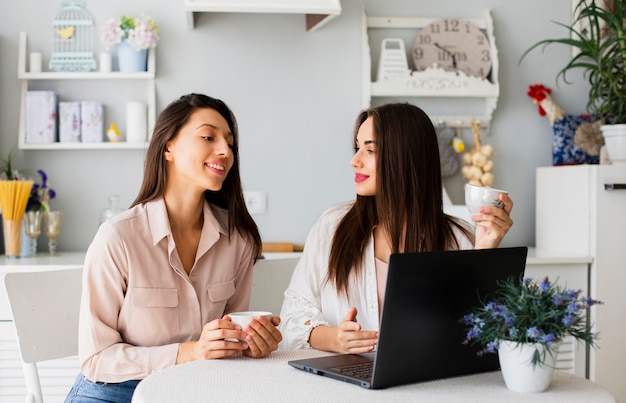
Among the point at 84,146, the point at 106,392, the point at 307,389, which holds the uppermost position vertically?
the point at 84,146

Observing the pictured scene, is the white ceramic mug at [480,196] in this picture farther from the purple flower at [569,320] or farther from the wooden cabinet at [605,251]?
the wooden cabinet at [605,251]

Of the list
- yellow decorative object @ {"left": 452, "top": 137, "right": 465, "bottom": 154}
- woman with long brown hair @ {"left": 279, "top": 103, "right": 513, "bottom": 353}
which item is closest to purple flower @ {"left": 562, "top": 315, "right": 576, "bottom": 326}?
woman with long brown hair @ {"left": 279, "top": 103, "right": 513, "bottom": 353}

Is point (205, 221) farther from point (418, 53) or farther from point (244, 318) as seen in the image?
point (418, 53)

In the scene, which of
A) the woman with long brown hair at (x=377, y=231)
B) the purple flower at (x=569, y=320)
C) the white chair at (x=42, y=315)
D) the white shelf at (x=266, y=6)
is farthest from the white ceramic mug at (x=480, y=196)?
the white shelf at (x=266, y=6)

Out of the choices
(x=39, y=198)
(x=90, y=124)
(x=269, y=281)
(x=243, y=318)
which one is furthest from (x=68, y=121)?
(x=243, y=318)

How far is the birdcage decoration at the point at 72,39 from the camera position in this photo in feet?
10.9

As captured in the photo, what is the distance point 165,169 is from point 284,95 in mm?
1507

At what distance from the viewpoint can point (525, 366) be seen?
136 cm

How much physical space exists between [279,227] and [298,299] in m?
1.57

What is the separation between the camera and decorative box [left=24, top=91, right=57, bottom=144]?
3.31 m

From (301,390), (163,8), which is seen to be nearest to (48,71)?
(163,8)

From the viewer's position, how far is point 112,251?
1867mm

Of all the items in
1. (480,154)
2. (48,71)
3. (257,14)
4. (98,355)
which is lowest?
(98,355)

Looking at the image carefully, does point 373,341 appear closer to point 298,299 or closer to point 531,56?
point 298,299
